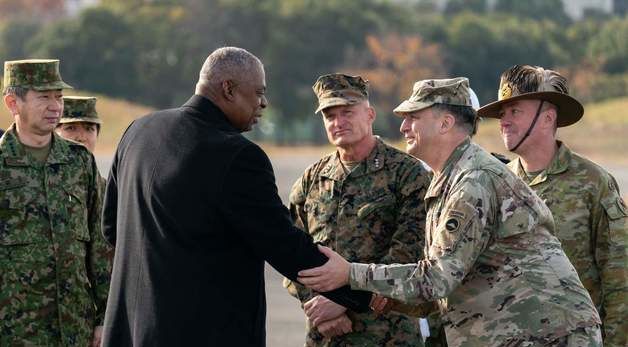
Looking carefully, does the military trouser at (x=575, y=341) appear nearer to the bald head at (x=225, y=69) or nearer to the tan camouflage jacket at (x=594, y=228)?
the tan camouflage jacket at (x=594, y=228)

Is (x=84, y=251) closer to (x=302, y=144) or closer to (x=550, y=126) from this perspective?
(x=550, y=126)

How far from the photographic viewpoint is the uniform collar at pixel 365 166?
20.7 feet

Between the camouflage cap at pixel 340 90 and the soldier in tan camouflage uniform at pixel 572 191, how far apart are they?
83cm

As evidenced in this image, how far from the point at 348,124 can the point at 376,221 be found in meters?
0.55

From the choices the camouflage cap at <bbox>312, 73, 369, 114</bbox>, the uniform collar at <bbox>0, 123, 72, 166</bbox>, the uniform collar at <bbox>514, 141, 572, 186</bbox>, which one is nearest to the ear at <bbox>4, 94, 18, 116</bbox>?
the uniform collar at <bbox>0, 123, 72, 166</bbox>

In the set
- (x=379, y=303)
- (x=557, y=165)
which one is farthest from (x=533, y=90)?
(x=379, y=303)

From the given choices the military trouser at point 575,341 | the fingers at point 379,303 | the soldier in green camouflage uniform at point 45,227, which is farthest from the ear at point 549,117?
the soldier in green camouflage uniform at point 45,227

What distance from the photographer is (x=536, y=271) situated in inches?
186

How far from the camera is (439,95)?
4.97 metres

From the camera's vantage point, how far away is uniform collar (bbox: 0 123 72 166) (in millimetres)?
5949

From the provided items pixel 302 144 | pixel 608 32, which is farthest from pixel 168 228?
pixel 608 32

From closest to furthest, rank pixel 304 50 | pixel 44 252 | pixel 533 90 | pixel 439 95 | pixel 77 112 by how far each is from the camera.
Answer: pixel 439 95 < pixel 533 90 < pixel 44 252 < pixel 77 112 < pixel 304 50

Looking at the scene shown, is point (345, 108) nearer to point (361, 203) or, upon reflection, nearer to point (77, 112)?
point (361, 203)

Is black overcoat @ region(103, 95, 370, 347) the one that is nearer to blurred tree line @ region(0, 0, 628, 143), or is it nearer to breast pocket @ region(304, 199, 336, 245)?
breast pocket @ region(304, 199, 336, 245)
